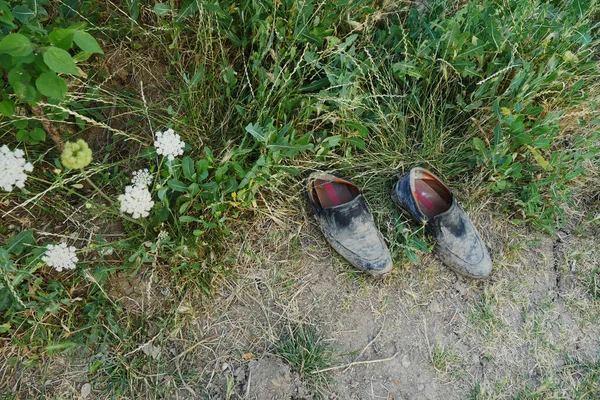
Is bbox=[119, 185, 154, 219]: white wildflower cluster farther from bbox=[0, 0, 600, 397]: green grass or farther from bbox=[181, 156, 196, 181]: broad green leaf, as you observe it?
bbox=[181, 156, 196, 181]: broad green leaf

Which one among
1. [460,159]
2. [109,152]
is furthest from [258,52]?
[460,159]

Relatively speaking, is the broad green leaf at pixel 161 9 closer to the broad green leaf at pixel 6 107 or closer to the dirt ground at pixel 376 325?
the broad green leaf at pixel 6 107

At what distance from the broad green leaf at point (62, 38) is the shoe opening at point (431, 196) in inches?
66.8

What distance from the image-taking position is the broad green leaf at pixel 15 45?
5.12 feet

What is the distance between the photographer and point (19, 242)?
2.05m

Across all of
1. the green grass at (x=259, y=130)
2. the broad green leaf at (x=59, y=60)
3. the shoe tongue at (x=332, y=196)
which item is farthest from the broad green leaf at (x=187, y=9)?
the shoe tongue at (x=332, y=196)

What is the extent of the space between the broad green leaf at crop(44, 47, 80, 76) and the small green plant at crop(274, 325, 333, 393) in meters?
1.39

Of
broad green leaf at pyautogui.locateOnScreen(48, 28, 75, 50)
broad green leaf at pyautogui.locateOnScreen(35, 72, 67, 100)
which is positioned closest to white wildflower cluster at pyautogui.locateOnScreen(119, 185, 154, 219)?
broad green leaf at pyautogui.locateOnScreen(35, 72, 67, 100)

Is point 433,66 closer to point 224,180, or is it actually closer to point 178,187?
point 224,180

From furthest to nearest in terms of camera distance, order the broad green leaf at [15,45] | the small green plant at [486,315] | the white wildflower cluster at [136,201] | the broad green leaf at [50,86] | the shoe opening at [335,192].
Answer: the shoe opening at [335,192]
the small green plant at [486,315]
the white wildflower cluster at [136,201]
the broad green leaf at [50,86]
the broad green leaf at [15,45]

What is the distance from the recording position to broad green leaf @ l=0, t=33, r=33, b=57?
5.12 ft

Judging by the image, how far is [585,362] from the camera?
7.81 feet

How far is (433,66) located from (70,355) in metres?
2.16

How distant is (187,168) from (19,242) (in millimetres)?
743
